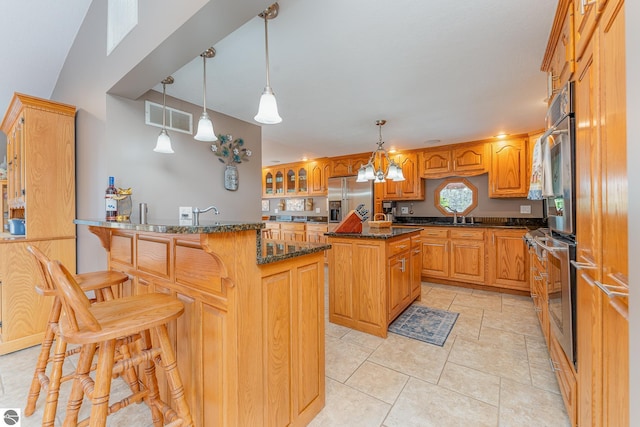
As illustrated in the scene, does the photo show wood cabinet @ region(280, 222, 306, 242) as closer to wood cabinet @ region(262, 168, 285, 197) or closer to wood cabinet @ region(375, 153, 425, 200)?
wood cabinet @ region(262, 168, 285, 197)

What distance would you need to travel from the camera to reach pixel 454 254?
400 centimetres

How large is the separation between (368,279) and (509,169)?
302 centimetres

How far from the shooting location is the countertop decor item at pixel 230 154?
9.59ft

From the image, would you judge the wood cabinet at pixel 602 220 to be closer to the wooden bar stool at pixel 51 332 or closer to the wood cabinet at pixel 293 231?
the wooden bar stool at pixel 51 332

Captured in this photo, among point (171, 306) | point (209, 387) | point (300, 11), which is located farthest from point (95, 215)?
point (300, 11)

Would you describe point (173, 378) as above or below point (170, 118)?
below

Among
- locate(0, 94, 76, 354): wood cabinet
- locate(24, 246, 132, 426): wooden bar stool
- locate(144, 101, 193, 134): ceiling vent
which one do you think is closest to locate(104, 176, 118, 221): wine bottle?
locate(24, 246, 132, 426): wooden bar stool

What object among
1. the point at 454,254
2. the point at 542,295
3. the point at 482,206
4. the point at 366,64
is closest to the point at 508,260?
the point at 454,254

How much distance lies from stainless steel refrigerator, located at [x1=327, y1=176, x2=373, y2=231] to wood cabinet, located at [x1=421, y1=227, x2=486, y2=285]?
1.26m

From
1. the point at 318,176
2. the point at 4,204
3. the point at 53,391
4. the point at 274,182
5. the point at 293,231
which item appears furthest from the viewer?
the point at 274,182

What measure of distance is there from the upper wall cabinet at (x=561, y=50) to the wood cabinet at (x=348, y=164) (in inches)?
128

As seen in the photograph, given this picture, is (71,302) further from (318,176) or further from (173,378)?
(318,176)

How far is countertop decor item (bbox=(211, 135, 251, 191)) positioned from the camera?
2924 millimetres

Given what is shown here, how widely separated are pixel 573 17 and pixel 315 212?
528 centimetres
